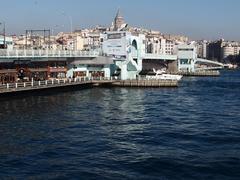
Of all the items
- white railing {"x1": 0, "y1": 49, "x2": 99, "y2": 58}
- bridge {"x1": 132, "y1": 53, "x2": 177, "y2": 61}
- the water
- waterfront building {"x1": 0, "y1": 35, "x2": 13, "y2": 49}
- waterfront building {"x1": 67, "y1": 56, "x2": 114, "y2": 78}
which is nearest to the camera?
the water

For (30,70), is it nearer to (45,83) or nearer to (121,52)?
(45,83)

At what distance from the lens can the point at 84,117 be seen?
4497cm

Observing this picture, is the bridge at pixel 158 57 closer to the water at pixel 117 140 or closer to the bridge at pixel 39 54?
the bridge at pixel 39 54

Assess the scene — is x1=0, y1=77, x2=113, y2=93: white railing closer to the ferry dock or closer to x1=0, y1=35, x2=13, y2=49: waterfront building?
the ferry dock

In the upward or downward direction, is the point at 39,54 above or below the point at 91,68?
above

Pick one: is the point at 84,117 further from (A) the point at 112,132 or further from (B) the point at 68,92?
(B) the point at 68,92

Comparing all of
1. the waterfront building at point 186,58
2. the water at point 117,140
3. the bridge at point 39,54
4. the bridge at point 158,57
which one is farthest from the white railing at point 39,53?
the waterfront building at point 186,58

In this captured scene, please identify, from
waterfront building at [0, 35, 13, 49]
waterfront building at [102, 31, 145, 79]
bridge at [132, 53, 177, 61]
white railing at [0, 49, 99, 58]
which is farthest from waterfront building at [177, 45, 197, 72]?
waterfront building at [0, 35, 13, 49]

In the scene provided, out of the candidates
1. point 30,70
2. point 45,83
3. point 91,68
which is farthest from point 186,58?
point 45,83

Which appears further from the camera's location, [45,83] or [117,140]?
[45,83]

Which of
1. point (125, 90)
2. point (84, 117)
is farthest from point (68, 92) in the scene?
point (84, 117)

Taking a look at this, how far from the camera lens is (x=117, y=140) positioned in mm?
33562

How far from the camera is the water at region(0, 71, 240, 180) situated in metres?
25.2

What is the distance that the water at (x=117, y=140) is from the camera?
2523cm
